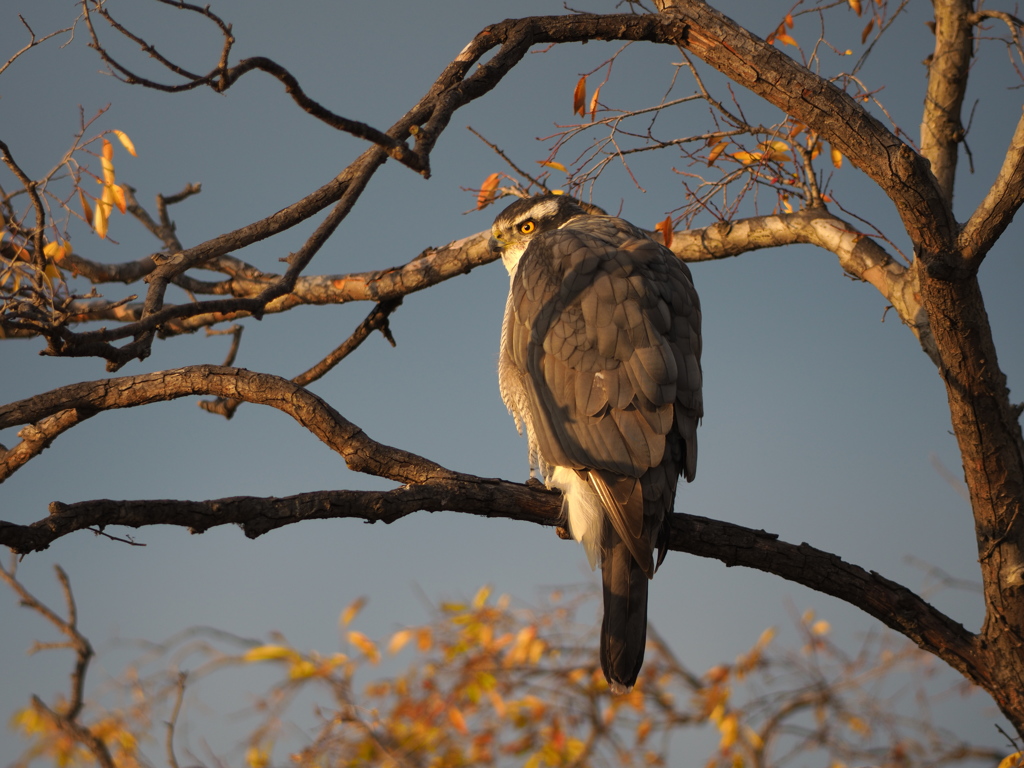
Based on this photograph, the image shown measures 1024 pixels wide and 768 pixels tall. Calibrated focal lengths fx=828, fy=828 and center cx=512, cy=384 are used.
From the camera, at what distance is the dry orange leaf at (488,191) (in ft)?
16.4

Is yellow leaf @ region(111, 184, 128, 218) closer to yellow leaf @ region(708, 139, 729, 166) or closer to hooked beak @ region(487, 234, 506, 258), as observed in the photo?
hooked beak @ region(487, 234, 506, 258)

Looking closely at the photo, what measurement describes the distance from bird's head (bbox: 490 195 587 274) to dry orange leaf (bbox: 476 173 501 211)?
44cm

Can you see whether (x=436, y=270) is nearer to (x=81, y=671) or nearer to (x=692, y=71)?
(x=692, y=71)

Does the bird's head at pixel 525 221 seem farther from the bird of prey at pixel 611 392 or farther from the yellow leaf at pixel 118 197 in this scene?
the yellow leaf at pixel 118 197

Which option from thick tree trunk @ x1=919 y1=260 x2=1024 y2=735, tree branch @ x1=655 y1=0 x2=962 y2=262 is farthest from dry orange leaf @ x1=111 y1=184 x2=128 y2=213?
thick tree trunk @ x1=919 y1=260 x2=1024 y2=735

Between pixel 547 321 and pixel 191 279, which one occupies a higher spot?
pixel 191 279

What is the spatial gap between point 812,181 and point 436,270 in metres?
2.26

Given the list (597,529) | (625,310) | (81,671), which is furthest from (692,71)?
(81,671)

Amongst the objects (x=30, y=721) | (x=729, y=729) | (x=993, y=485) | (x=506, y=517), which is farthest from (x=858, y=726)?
(x=30, y=721)

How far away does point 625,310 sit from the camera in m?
3.43

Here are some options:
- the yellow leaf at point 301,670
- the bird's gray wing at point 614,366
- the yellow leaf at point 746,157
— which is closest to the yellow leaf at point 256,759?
the yellow leaf at point 301,670

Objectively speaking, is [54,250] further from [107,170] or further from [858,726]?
[858,726]

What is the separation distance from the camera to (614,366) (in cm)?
330

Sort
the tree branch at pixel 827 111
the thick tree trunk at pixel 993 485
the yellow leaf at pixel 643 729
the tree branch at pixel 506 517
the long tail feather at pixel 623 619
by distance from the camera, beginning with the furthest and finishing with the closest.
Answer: the yellow leaf at pixel 643 729
the thick tree trunk at pixel 993 485
the tree branch at pixel 827 111
the long tail feather at pixel 623 619
the tree branch at pixel 506 517
